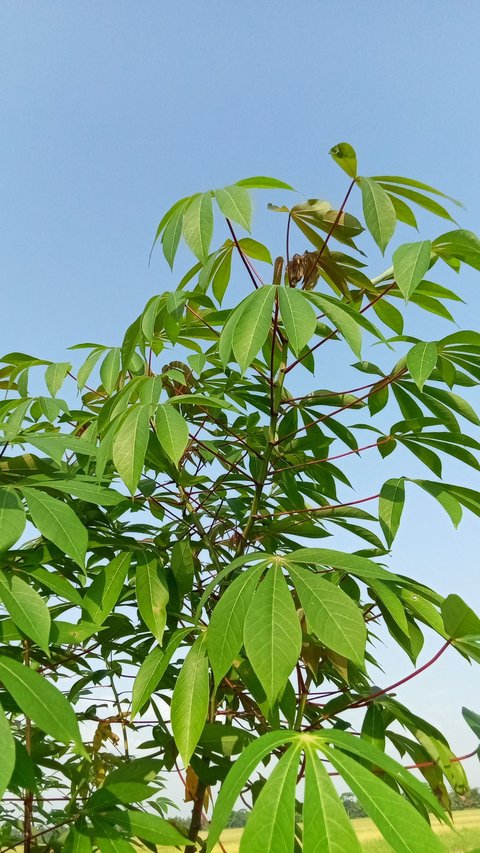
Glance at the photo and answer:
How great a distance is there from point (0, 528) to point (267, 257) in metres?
0.86

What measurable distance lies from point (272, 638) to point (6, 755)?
332 millimetres

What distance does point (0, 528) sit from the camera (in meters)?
0.98

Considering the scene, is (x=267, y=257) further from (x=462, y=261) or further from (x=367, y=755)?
(x=367, y=755)

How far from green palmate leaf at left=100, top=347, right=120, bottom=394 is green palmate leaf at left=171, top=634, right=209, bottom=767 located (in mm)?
661

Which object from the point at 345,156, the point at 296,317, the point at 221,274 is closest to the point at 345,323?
the point at 296,317

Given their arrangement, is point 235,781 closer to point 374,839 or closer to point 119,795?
point 119,795

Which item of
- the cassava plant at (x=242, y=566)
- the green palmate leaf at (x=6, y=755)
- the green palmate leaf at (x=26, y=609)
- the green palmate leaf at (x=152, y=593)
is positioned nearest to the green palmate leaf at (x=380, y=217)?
the cassava plant at (x=242, y=566)

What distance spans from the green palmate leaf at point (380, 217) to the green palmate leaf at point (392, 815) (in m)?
0.81

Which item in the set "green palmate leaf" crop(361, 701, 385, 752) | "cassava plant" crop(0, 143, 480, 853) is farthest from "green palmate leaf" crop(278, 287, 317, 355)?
"green palmate leaf" crop(361, 701, 385, 752)

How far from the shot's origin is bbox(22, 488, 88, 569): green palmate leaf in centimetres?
102

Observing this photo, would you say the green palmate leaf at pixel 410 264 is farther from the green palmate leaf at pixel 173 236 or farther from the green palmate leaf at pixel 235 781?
the green palmate leaf at pixel 235 781

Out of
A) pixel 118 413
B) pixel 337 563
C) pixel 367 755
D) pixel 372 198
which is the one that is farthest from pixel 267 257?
pixel 367 755

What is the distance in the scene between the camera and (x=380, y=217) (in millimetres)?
1226

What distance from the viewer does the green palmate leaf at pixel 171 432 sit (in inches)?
43.7
